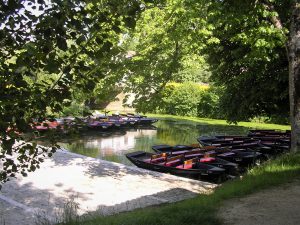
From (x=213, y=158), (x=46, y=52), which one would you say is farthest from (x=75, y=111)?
(x=213, y=158)

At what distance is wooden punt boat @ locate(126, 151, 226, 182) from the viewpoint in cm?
1144

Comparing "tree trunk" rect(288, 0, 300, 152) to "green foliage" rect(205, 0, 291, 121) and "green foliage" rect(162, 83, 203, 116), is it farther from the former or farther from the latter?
"green foliage" rect(162, 83, 203, 116)

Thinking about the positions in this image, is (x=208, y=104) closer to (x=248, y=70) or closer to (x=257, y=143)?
(x=248, y=70)

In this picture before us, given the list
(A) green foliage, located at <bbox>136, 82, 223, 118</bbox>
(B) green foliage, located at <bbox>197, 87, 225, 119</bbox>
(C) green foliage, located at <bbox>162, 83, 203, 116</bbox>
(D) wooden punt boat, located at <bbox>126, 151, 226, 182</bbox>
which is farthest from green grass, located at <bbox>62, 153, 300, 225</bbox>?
(C) green foliage, located at <bbox>162, 83, 203, 116</bbox>

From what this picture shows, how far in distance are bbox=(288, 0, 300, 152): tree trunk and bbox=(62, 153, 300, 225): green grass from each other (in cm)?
62

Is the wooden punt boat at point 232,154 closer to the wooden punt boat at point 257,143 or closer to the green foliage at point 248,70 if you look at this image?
the wooden punt boat at point 257,143

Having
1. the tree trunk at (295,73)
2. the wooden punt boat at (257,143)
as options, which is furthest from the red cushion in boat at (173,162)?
the tree trunk at (295,73)

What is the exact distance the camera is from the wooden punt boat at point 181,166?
11436 millimetres

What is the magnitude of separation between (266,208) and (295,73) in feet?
14.6

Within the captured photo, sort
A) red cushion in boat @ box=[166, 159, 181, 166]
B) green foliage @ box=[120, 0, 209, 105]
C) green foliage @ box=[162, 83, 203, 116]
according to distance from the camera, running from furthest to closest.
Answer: green foliage @ box=[162, 83, 203, 116], red cushion in boat @ box=[166, 159, 181, 166], green foliage @ box=[120, 0, 209, 105]

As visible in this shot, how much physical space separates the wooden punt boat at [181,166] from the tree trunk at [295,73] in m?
2.76

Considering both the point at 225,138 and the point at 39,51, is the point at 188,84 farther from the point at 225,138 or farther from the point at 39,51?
the point at 39,51

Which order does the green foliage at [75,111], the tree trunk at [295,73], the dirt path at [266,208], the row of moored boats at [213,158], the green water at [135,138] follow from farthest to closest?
the green water at [135,138], the row of moored boats at [213,158], the tree trunk at [295,73], the dirt path at [266,208], the green foliage at [75,111]

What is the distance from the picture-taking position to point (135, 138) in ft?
73.5
